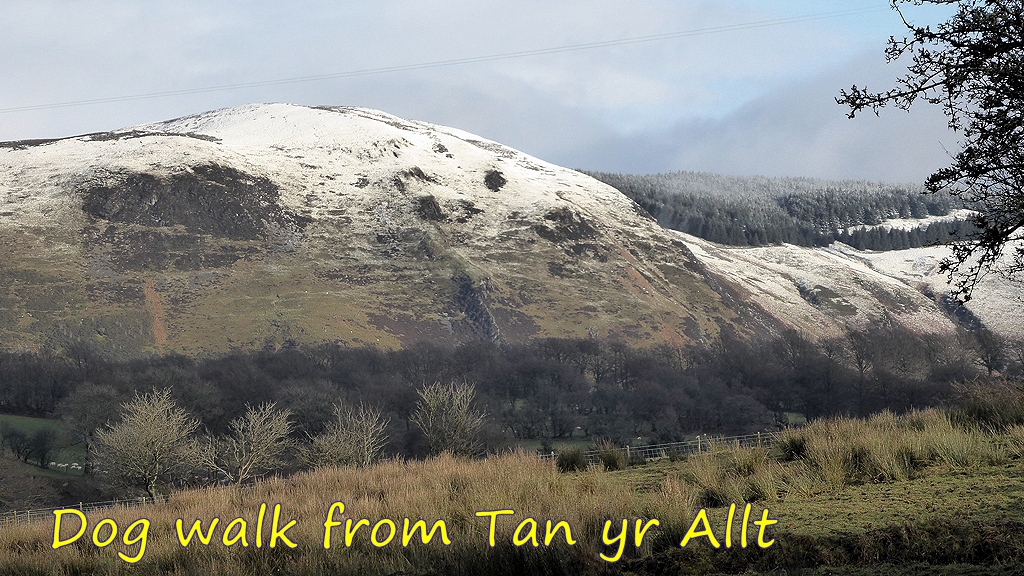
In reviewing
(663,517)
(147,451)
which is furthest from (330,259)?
(663,517)

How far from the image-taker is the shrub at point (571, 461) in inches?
728

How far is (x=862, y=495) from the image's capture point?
38.8ft

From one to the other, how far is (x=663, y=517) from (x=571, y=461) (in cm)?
845

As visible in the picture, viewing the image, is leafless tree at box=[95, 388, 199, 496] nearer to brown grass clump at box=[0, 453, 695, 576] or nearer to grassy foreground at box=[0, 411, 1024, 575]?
brown grass clump at box=[0, 453, 695, 576]

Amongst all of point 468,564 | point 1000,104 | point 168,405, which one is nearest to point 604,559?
point 468,564

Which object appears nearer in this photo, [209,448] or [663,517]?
[663,517]

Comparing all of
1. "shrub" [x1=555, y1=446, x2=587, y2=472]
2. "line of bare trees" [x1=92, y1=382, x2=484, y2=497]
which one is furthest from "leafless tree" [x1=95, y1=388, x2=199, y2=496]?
"shrub" [x1=555, y1=446, x2=587, y2=472]

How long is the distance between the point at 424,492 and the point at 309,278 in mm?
132410

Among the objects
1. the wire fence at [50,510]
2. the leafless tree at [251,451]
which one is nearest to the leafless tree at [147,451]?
the leafless tree at [251,451]

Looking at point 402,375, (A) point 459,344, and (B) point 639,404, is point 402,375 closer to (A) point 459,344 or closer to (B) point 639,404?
(A) point 459,344

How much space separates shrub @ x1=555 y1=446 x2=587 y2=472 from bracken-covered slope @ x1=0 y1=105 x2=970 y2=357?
359 ft

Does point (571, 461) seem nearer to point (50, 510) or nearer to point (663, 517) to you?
point (663, 517)

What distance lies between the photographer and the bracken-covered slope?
129 metres

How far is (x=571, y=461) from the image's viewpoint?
749 inches
